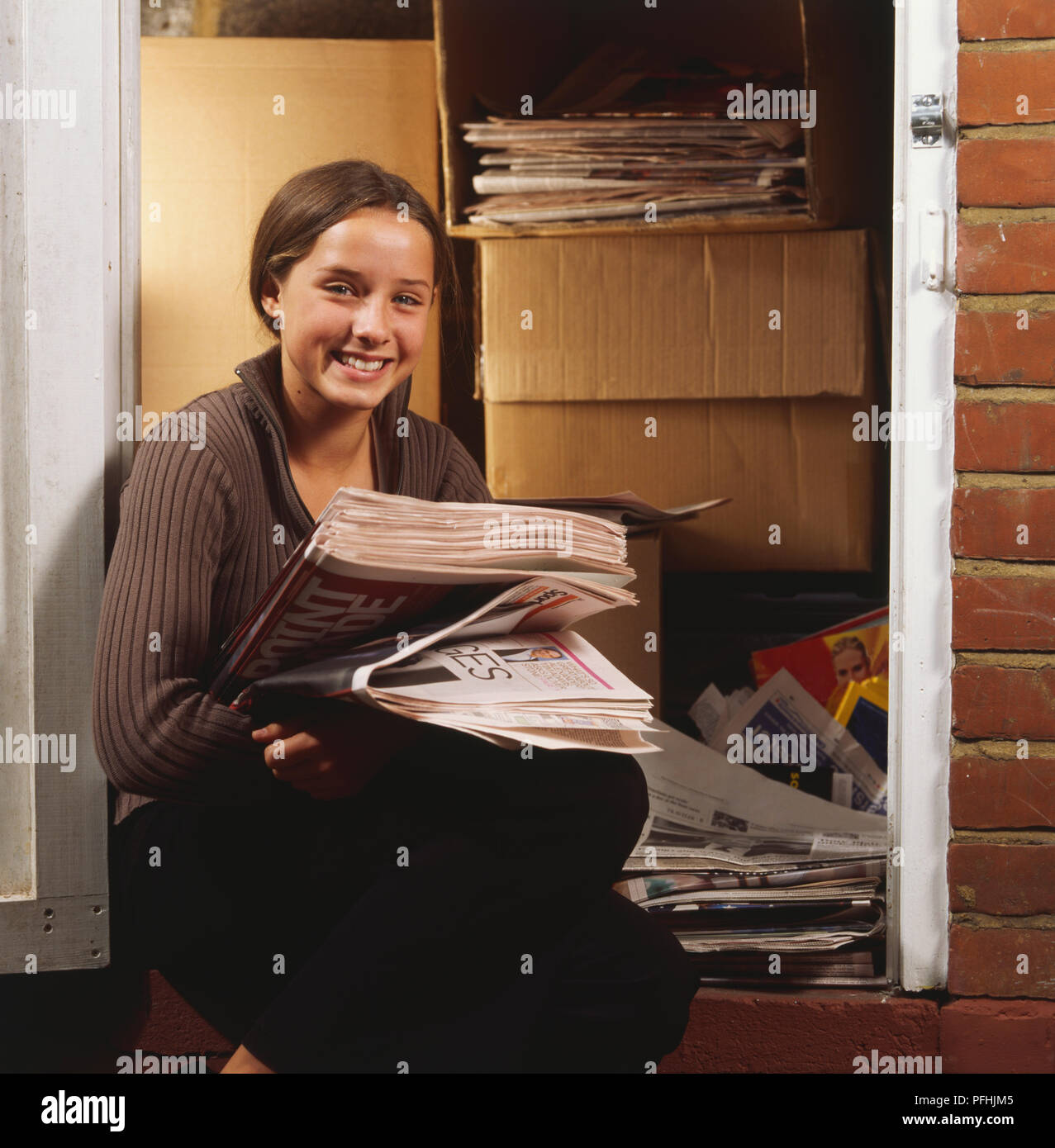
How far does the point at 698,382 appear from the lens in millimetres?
1846

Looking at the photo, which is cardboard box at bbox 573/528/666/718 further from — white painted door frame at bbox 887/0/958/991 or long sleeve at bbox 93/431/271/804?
long sleeve at bbox 93/431/271/804

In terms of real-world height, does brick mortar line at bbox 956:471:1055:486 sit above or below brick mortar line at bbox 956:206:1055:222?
below

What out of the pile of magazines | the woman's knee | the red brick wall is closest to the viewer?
the woman's knee

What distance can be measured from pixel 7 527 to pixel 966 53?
1174 mm

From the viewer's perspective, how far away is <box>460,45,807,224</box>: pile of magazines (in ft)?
6.05

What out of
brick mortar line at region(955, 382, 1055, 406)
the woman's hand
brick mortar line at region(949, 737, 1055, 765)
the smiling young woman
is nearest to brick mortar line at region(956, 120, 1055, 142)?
brick mortar line at region(955, 382, 1055, 406)

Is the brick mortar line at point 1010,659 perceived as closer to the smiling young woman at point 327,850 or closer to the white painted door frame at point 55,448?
the smiling young woman at point 327,850

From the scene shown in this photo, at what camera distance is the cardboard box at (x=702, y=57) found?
5.91ft

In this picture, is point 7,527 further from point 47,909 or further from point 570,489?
point 570,489

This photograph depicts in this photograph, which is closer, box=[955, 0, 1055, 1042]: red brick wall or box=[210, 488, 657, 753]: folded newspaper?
box=[210, 488, 657, 753]: folded newspaper

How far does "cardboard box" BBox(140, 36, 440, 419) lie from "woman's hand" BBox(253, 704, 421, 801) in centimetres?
109

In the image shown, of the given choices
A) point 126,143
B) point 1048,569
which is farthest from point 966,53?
point 126,143
